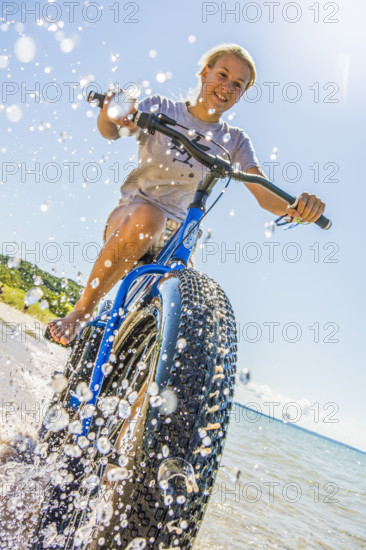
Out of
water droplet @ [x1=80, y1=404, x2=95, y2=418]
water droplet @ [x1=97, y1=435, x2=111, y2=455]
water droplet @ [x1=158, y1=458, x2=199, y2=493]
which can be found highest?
water droplet @ [x1=158, y1=458, x2=199, y2=493]

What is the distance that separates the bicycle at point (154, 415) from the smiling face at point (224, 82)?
75 centimetres

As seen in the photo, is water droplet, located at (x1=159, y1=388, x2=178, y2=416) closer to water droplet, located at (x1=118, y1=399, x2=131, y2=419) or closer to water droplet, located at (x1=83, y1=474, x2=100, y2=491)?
water droplet, located at (x1=118, y1=399, x2=131, y2=419)

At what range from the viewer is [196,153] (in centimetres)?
198

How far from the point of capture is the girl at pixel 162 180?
2.30 m

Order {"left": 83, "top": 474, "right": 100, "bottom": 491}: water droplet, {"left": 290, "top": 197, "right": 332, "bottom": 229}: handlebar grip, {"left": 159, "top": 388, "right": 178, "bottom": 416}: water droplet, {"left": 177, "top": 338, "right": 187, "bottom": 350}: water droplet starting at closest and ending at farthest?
{"left": 159, "top": 388, "right": 178, "bottom": 416}: water droplet → {"left": 177, "top": 338, "right": 187, "bottom": 350}: water droplet → {"left": 83, "top": 474, "right": 100, "bottom": 491}: water droplet → {"left": 290, "top": 197, "right": 332, "bottom": 229}: handlebar grip

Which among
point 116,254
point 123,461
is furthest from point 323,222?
point 123,461

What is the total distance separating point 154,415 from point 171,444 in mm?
93

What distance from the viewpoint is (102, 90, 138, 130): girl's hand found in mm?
1756

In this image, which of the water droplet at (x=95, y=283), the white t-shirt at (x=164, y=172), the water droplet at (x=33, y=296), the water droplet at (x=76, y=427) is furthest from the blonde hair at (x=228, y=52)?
the water droplet at (x=76, y=427)

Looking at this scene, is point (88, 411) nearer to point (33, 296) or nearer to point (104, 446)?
point (104, 446)

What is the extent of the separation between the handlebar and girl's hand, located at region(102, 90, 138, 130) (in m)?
0.05

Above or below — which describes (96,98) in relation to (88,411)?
above

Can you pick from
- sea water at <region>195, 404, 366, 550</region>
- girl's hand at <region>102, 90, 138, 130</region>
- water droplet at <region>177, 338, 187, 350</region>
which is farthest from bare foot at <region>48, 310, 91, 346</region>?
water droplet at <region>177, 338, 187, 350</region>

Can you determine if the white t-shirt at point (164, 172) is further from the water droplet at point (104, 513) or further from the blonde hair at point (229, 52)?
the water droplet at point (104, 513)
